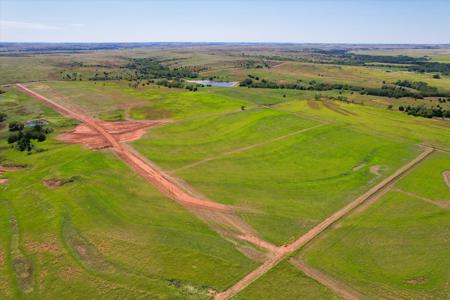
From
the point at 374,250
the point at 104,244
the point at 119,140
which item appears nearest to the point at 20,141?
the point at 119,140

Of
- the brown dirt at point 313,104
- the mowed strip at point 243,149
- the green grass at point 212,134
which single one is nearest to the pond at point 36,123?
the green grass at point 212,134

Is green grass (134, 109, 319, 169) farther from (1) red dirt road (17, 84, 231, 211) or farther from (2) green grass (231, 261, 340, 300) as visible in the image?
(2) green grass (231, 261, 340, 300)

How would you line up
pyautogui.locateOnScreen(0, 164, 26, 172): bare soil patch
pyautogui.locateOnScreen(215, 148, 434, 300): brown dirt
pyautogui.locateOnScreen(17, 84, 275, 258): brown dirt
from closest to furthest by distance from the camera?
pyautogui.locateOnScreen(215, 148, 434, 300): brown dirt, pyautogui.locateOnScreen(17, 84, 275, 258): brown dirt, pyautogui.locateOnScreen(0, 164, 26, 172): bare soil patch

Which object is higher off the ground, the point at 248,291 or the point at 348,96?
the point at 348,96

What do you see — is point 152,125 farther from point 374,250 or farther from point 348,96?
point 348,96

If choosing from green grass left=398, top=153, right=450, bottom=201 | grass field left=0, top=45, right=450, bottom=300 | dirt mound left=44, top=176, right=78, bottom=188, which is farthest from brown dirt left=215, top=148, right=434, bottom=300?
dirt mound left=44, top=176, right=78, bottom=188
